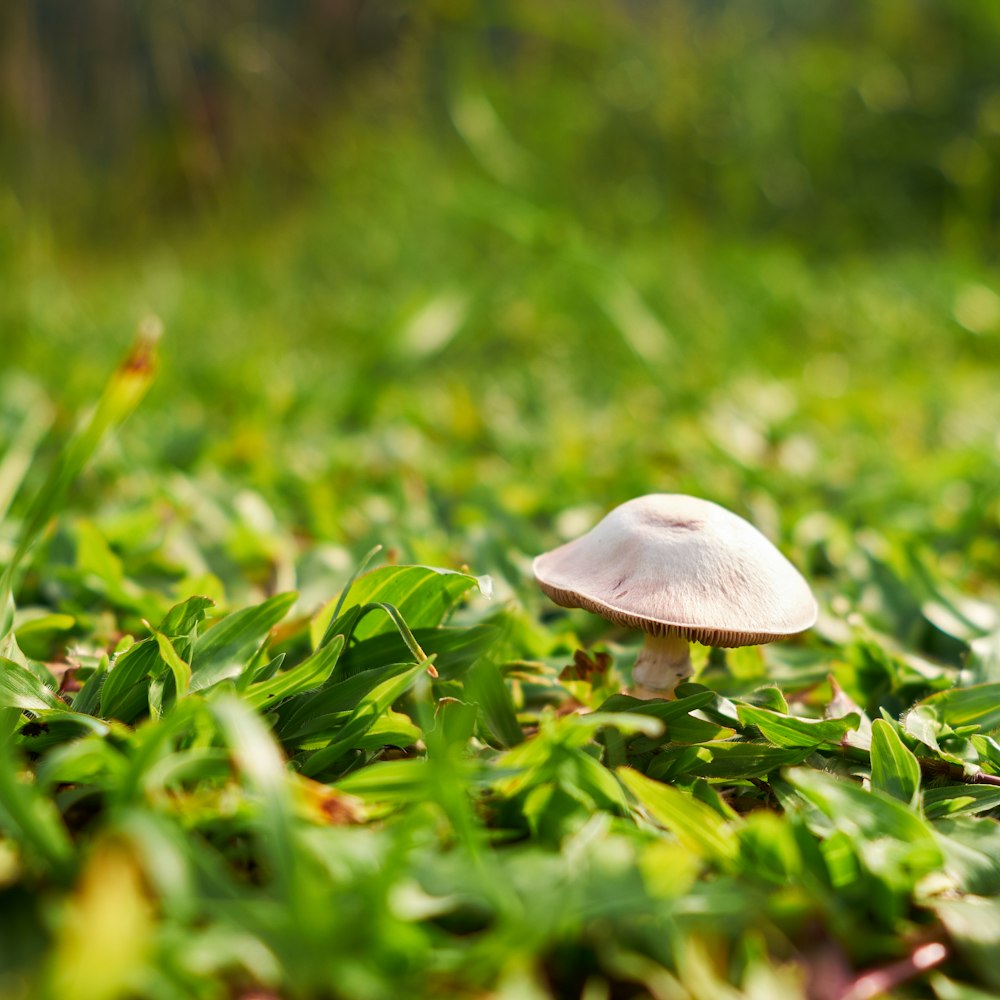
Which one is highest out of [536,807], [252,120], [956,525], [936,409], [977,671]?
[252,120]

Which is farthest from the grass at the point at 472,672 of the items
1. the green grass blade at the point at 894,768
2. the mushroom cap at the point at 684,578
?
the mushroom cap at the point at 684,578

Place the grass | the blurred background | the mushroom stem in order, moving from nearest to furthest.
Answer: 1. the grass
2. the mushroom stem
3. the blurred background

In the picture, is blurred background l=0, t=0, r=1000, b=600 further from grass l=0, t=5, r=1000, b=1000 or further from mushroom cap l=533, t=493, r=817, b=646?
mushroom cap l=533, t=493, r=817, b=646

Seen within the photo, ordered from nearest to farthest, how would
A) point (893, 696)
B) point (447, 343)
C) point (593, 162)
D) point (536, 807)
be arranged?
point (536, 807) < point (893, 696) < point (447, 343) < point (593, 162)

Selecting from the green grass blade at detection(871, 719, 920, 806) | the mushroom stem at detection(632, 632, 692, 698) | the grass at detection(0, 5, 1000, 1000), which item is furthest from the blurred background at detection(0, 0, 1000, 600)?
the green grass blade at detection(871, 719, 920, 806)

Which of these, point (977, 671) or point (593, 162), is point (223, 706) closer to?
point (977, 671)

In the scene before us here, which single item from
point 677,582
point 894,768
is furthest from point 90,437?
point 894,768

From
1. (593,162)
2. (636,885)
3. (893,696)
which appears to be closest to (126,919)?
(636,885)
